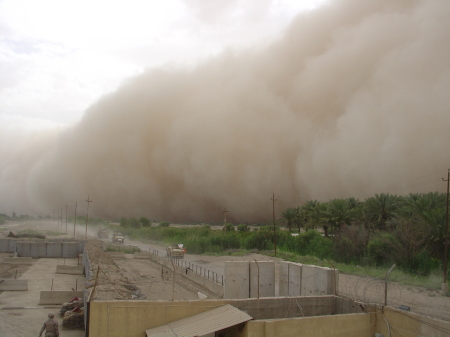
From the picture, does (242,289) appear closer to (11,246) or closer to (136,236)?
(11,246)

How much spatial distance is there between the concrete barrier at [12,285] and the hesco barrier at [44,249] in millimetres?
14143

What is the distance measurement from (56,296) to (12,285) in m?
4.11

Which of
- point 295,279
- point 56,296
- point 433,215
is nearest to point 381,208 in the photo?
point 433,215

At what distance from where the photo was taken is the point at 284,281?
476 inches

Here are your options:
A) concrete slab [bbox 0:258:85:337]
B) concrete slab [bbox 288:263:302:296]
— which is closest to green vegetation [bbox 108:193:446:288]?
concrete slab [bbox 288:263:302:296]

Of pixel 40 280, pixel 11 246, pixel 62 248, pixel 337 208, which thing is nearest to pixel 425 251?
pixel 337 208

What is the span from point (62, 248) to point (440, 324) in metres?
29.4

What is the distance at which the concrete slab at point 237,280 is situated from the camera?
11.2m

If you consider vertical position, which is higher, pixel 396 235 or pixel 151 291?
pixel 396 235

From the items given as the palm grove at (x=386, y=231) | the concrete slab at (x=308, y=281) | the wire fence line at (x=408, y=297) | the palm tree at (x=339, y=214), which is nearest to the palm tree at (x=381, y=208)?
the palm grove at (x=386, y=231)

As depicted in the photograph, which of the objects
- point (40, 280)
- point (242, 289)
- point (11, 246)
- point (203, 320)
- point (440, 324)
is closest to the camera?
point (440, 324)

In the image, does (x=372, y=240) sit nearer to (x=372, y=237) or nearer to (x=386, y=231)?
(x=372, y=237)

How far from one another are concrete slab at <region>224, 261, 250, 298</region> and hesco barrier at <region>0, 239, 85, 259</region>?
76.5ft

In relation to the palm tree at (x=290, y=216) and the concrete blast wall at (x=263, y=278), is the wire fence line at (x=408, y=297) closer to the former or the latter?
the concrete blast wall at (x=263, y=278)
